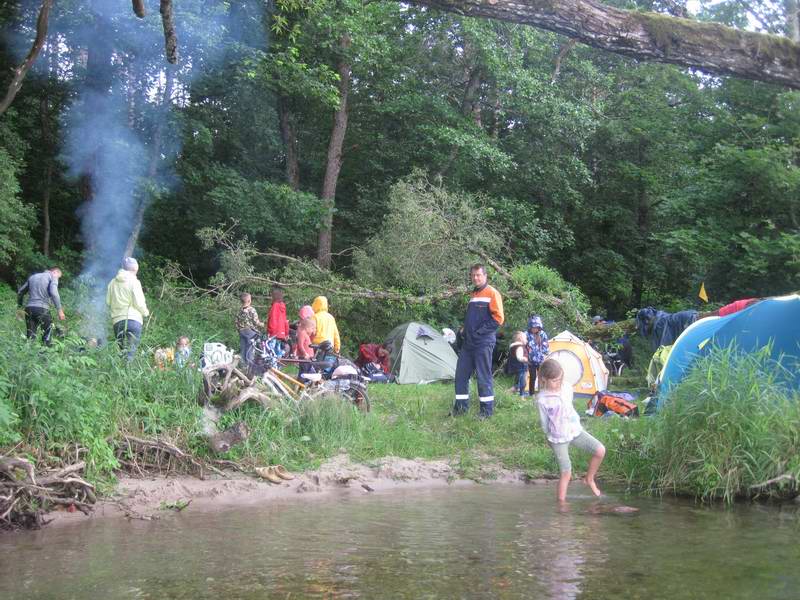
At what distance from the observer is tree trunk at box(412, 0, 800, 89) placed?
17.3 feet

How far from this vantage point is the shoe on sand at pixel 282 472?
8.09 metres

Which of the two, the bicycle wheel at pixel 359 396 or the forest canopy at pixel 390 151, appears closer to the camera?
the bicycle wheel at pixel 359 396

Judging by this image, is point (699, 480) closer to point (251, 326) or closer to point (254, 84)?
point (251, 326)

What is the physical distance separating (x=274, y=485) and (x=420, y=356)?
9.31 m

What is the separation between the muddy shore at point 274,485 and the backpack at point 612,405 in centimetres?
343

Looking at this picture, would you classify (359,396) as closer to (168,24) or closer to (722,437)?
(722,437)

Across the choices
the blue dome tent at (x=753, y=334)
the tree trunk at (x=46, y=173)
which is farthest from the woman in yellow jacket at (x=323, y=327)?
the tree trunk at (x=46, y=173)

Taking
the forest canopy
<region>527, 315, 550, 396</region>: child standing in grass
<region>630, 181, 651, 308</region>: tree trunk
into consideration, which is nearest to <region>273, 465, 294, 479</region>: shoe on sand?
<region>527, 315, 550, 396</region>: child standing in grass

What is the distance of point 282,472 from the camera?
8.14 m

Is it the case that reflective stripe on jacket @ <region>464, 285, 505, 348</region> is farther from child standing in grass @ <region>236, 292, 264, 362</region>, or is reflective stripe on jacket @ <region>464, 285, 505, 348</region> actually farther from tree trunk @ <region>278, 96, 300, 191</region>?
tree trunk @ <region>278, 96, 300, 191</region>

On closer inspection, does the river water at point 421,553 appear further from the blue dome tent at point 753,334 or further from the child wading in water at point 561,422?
the blue dome tent at point 753,334

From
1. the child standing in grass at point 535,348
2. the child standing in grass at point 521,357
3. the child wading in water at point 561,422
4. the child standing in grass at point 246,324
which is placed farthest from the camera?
the child standing in grass at point 535,348

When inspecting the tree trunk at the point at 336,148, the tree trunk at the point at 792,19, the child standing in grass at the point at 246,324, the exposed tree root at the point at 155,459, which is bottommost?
the exposed tree root at the point at 155,459

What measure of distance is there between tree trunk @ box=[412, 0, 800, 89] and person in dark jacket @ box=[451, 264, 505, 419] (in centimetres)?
519
